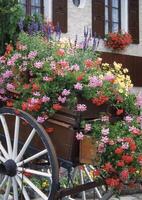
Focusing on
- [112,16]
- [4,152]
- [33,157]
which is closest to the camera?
[33,157]

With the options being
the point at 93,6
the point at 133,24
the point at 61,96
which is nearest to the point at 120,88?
the point at 61,96

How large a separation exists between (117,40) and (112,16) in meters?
0.82

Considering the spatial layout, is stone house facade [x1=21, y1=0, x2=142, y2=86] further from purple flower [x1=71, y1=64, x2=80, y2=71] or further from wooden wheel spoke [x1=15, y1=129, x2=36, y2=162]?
wooden wheel spoke [x1=15, y1=129, x2=36, y2=162]

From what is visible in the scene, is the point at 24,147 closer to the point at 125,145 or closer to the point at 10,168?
the point at 10,168

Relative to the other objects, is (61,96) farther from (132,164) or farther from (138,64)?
(138,64)

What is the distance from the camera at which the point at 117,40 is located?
460 inches

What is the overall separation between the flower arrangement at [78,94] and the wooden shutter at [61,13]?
645 cm

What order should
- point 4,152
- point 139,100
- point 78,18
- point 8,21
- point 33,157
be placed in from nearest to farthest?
point 33,157 < point 4,152 < point 139,100 < point 8,21 < point 78,18

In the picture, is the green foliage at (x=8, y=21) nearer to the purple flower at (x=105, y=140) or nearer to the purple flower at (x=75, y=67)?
the purple flower at (x=75, y=67)

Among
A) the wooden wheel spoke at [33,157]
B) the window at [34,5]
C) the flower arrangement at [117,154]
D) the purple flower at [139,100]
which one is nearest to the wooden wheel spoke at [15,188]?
the wooden wheel spoke at [33,157]

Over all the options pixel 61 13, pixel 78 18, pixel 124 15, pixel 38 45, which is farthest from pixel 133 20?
pixel 38 45

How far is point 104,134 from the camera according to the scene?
3695 mm

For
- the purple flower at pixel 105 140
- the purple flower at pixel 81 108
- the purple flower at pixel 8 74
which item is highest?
the purple flower at pixel 8 74

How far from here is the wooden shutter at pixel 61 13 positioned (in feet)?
35.4
